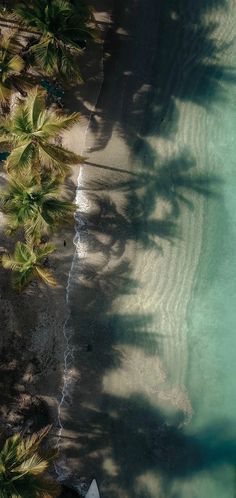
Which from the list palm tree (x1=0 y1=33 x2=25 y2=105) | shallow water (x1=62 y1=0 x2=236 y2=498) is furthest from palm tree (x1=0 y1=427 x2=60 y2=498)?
palm tree (x1=0 y1=33 x2=25 y2=105)

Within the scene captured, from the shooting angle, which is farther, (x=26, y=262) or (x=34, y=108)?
(x=26, y=262)

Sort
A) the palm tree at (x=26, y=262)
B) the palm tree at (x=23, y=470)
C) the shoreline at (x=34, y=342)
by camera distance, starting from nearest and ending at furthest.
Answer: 1. the palm tree at (x=23, y=470)
2. the palm tree at (x=26, y=262)
3. the shoreline at (x=34, y=342)

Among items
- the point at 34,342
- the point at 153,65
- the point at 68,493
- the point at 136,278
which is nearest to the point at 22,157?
the point at 136,278

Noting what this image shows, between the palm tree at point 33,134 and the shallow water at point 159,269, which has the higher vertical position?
the palm tree at point 33,134

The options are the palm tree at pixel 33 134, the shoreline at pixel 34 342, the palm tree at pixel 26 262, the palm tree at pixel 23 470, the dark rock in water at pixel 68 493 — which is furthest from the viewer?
the shoreline at pixel 34 342

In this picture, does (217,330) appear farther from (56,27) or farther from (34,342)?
(56,27)

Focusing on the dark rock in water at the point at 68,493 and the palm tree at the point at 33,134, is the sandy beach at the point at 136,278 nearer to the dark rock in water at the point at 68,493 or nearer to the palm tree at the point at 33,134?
the dark rock in water at the point at 68,493

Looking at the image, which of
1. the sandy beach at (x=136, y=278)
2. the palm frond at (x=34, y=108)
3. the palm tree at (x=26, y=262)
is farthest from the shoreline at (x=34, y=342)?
the palm frond at (x=34, y=108)
